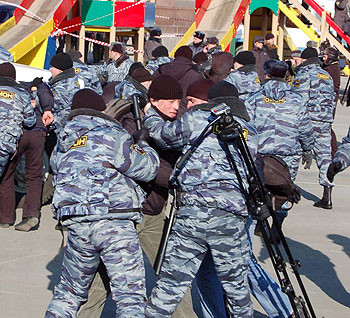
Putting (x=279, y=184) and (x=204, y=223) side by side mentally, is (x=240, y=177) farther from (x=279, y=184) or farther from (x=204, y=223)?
(x=279, y=184)

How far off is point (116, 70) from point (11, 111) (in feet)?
13.5

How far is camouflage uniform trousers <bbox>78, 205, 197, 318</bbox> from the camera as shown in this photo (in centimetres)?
538

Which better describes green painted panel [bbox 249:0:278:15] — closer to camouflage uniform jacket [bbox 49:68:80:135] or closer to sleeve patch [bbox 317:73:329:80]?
sleeve patch [bbox 317:73:329:80]

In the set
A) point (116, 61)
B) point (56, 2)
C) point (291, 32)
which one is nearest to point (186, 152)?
point (116, 61)

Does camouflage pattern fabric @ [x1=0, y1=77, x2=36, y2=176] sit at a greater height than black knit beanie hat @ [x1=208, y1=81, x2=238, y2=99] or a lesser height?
lesser

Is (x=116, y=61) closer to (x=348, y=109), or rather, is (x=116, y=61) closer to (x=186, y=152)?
(x=186, y=152)

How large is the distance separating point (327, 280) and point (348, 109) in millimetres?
13922

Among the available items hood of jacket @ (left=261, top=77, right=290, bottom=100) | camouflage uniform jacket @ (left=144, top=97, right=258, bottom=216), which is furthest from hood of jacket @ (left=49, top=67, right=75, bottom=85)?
camouflage uniform jacket @ (left=144, top=97, right=258, bottom=216)

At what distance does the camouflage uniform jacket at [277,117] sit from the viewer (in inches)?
289

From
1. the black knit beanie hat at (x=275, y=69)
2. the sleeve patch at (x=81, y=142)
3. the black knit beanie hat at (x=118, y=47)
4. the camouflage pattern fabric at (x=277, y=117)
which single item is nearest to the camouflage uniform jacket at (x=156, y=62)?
the black knit beanie hat at (x=118, y=47)

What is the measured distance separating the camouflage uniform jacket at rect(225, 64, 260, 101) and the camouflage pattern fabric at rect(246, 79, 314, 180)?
9.64 feet

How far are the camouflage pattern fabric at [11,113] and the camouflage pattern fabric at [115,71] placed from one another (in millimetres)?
3716

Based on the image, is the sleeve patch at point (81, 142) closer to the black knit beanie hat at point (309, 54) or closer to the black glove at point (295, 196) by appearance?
the black glove at point (295, 196)

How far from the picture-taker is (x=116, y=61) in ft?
41.1
